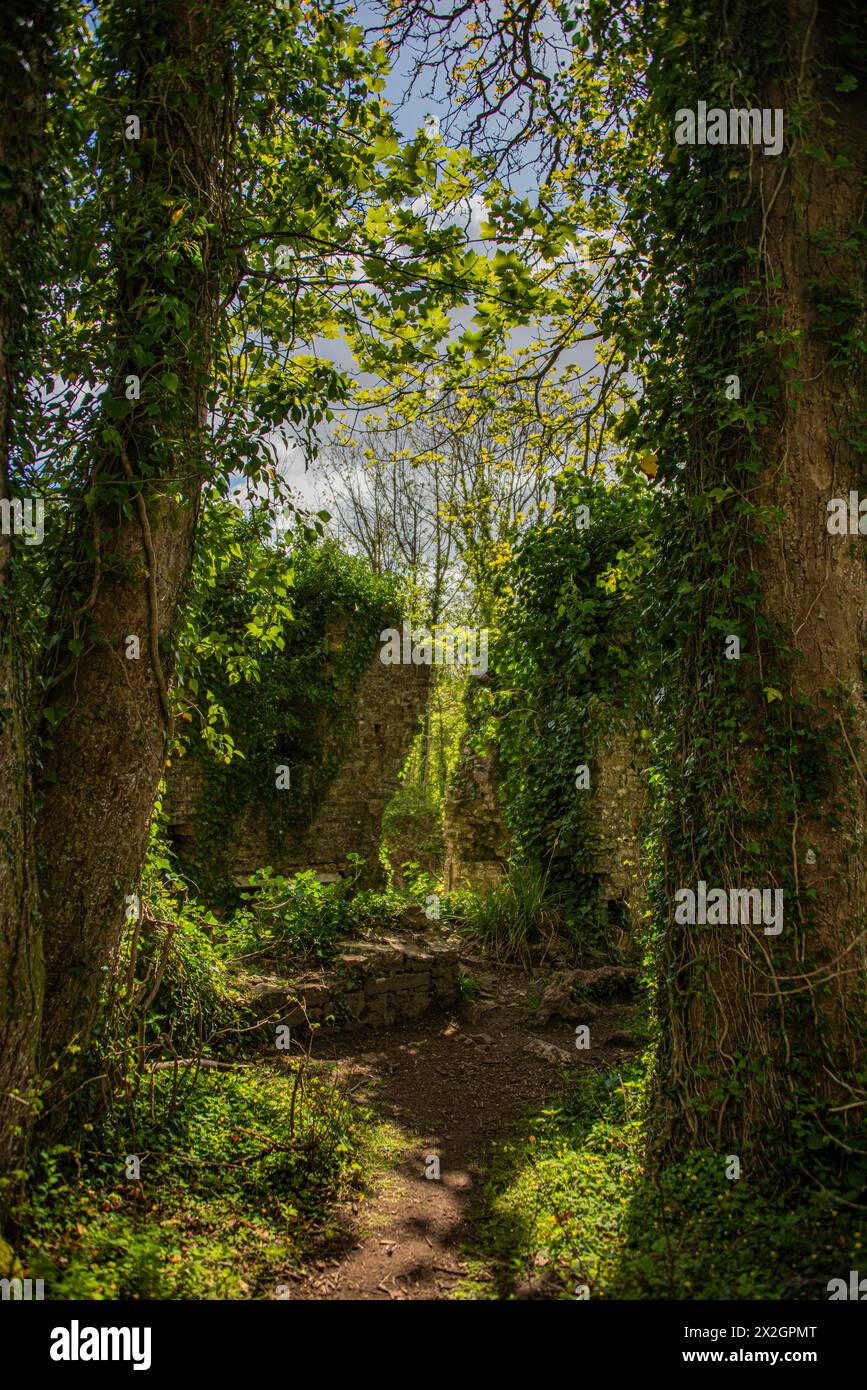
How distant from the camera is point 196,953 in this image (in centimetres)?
559

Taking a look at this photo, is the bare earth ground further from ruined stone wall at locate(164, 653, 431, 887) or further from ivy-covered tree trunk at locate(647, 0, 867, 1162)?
ruined stone wall at locate(164, 653, 431, 887)

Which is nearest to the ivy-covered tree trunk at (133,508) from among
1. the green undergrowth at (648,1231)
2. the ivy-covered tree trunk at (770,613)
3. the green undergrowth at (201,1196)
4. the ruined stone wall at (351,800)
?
the green undergrowth at (201,1196)

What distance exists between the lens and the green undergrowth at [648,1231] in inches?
113

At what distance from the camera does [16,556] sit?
130 inches

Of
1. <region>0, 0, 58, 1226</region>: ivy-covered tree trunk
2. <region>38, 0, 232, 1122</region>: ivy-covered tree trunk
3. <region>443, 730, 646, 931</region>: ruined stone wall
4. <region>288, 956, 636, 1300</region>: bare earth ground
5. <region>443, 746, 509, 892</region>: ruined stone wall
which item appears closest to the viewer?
<region>0, 0, 58, 1226</region>: ivy-covered tree trunk

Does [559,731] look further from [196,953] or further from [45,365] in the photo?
[45,365]

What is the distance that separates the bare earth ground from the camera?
3.47 metres

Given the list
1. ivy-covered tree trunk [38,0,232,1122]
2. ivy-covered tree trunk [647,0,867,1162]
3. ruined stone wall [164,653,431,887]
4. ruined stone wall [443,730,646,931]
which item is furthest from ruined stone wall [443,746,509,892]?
ivy-covered tree trunk [38,0,232,1122]

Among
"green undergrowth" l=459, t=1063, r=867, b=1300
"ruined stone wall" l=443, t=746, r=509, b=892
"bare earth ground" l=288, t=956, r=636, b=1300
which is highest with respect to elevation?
"ruined stone wall" l=443, t=746, r=509, b=892

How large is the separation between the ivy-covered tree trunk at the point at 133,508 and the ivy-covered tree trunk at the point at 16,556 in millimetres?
299

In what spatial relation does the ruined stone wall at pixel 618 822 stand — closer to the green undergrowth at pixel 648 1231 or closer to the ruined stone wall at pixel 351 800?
the ruined stone wall at pixel 351 800

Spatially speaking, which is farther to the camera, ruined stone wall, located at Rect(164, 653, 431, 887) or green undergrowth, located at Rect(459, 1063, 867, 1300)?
ruined stone wall, located at Rect(164, 653, 431, 887)

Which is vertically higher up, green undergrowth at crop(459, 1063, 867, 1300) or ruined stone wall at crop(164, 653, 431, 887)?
ruined stone wall at crop(164, 653, 431, 887)

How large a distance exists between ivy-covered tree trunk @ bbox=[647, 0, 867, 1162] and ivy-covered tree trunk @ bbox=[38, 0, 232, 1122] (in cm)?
248
